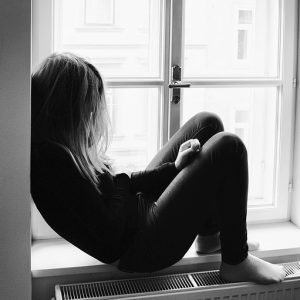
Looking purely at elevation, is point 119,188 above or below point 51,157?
below

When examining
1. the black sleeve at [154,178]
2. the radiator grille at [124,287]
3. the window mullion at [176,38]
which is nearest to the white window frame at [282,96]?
the window mullion at [176,38]

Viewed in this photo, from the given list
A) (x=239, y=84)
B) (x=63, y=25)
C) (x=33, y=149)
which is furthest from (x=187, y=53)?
(x=33, y=149)

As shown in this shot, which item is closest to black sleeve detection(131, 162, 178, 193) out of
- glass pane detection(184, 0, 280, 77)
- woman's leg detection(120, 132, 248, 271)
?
woman's leg detection(120, 132, 248, 271)

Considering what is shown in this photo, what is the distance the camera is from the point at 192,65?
2240 millimetres

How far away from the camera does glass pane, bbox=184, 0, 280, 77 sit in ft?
7.30

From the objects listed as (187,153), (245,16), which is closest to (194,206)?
(187,153)

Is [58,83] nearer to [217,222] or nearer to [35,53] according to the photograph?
[35,53]

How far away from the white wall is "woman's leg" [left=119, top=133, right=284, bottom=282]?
0.33m

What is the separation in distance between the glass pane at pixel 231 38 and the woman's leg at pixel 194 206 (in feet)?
1.62

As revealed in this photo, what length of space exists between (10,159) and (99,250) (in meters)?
0.40

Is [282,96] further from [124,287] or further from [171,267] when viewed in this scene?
[124,287]

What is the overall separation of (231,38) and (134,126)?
1.66ft

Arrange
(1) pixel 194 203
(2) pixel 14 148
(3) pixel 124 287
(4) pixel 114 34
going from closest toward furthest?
(2) pixel 14 148 → (1) pixel 194 203 → (3) pixel 124 287 → (4) pixel 114 34

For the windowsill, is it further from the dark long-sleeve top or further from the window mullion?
the window mullion
